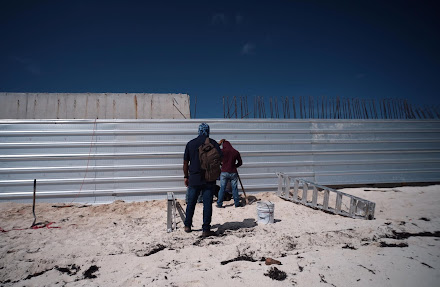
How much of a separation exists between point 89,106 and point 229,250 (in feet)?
23.3

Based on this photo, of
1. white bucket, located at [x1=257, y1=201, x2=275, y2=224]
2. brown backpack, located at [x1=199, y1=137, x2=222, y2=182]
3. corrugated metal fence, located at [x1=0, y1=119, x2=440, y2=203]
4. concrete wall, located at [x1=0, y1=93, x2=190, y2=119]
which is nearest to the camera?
brown backpack, located at [x1=199, y1=137, x2=222, y2=182]

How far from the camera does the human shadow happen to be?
4.35m

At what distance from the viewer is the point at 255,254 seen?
120 inches

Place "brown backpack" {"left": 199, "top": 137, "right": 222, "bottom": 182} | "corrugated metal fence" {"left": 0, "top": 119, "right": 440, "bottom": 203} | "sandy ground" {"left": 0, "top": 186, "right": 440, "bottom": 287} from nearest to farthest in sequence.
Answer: "sandy ground" {"left": 0, "top": 186, "right": 440, "bottom": 287} < "brown backpack" {"left": 199, "top": 137, "right": 222, "bottom": 182} < "corrugated metal fence" {"left": 0, "top": 119, "right": 440, "bottom": 203}

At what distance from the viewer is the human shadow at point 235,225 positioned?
4349mm

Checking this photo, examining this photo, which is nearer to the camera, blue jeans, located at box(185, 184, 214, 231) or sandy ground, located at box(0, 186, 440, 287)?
sandy ground, located at box(0, 186, 440, 287)

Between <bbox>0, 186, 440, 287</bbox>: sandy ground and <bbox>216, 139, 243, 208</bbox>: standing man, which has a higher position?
<bbox>216, 139, 243, 208</bbox>: standing man

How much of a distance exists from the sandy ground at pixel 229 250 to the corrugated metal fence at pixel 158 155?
1267 mm

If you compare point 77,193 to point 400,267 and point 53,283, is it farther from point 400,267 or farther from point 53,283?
point 400,267

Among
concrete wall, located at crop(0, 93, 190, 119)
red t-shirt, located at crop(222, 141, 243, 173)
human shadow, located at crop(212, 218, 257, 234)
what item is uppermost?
concrete wall, located at crop(0, 93, 190, 119)

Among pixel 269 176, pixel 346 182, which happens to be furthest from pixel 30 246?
pixel 346 182

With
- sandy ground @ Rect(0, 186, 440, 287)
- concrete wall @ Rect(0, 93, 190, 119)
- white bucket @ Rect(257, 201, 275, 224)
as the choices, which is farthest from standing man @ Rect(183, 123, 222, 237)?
concrete wall @ Rect(0, 93, 190, 119)

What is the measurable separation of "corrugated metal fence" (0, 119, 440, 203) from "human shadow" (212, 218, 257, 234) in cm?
229

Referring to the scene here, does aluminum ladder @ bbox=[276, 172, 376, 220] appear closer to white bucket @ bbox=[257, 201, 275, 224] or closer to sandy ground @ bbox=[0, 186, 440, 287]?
sandy ground @ bbox=[0, 186, 440, 287]
